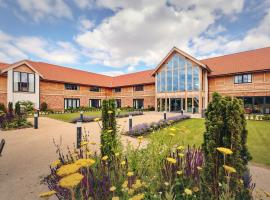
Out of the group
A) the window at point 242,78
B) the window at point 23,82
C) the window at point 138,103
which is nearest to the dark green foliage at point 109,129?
the window at point 242,78

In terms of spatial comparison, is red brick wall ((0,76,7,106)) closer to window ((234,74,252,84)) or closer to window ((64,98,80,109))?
window ((64,98,80,109))

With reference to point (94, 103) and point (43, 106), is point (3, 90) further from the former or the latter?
point (94, 103)

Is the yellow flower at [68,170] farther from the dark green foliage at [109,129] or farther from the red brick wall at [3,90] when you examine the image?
the red brick wall at [3,90]

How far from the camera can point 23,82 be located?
25172 mm

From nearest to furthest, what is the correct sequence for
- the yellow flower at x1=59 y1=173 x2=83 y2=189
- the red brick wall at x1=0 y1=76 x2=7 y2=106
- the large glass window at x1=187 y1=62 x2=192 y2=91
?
the yellow flower at x1=59 y1=173 x2=83 y2=189 → the red brick wall at x1=0 y1=76 x2=7 y2=106 → the large glass window at x1=187 y1=62 x2=192 y2=91

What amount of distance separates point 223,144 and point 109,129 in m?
3.12

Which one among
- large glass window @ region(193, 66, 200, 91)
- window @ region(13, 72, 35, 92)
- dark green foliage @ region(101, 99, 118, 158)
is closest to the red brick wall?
window @ region(13, 72, 35, 92)

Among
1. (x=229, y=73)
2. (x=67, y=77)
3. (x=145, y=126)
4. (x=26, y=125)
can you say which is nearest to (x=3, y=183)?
(x=145, y=126)

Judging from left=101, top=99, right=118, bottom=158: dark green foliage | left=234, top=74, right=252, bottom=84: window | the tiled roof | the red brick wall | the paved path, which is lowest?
the paved path

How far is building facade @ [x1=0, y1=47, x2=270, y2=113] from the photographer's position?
892 inches

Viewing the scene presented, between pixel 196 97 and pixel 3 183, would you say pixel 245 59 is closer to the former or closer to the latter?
pixel 196 97

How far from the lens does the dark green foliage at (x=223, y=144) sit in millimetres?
2477

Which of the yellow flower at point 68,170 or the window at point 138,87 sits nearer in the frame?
the yellow flower at point 68,170

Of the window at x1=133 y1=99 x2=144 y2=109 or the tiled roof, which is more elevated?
the tiled roof
